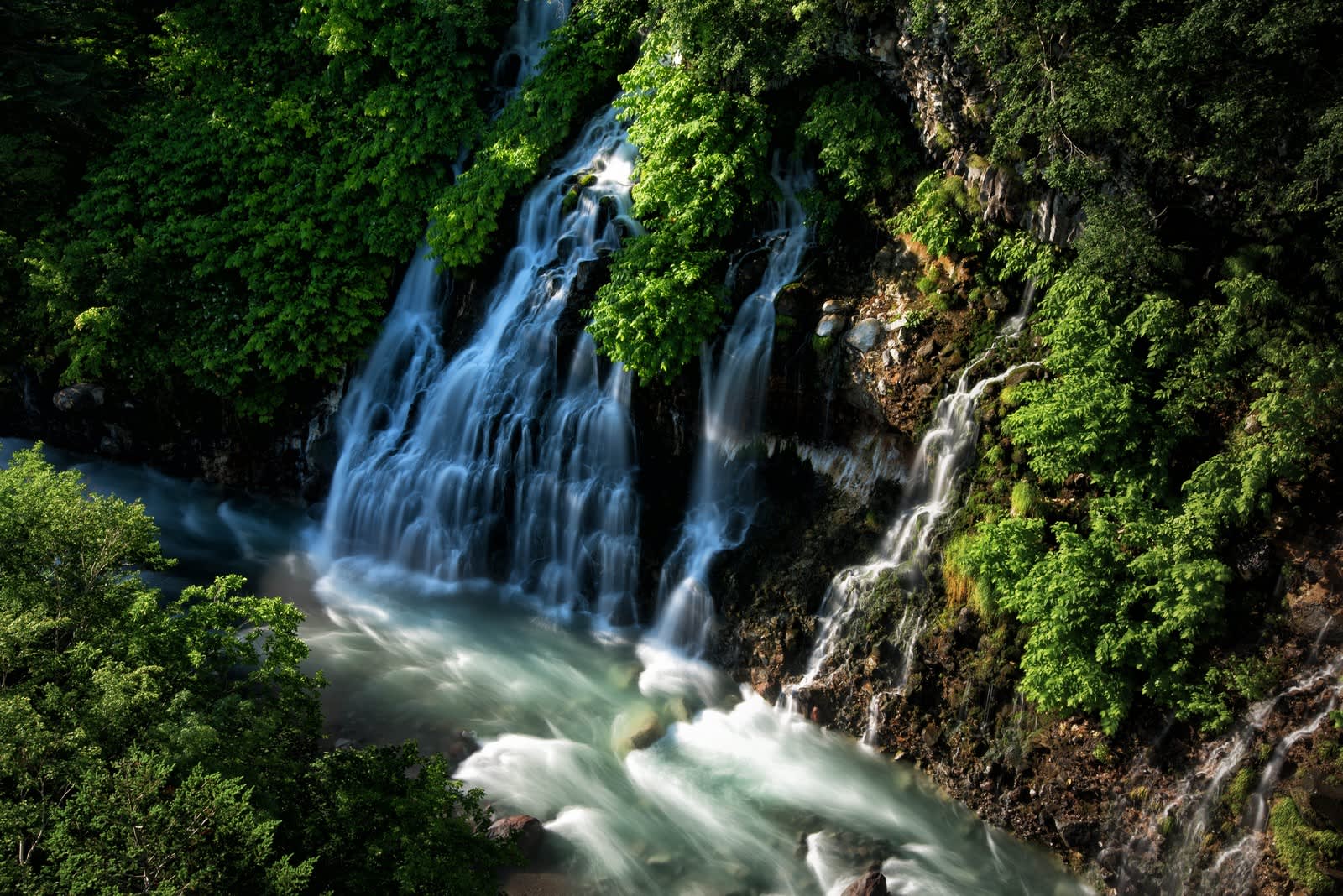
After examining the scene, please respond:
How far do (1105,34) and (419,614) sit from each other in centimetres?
1252

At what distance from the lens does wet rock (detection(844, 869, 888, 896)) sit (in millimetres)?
9828

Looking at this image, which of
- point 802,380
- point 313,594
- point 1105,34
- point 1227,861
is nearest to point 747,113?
point 802,380

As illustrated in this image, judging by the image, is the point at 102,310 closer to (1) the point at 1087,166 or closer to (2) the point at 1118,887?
(1) the point at 1087,166

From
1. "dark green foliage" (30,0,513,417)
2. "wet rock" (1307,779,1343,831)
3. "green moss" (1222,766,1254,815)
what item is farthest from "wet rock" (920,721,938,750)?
"dark green foliage" (30,0,513,417)

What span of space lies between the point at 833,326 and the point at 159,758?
31.3 feet

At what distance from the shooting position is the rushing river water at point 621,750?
10.6 metres

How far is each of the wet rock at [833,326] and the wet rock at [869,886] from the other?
22.6 ft

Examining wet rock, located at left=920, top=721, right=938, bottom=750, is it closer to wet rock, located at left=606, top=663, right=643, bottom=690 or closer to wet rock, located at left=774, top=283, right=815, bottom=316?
wet rock, located at left=606, top=663, right=643, bottom=690

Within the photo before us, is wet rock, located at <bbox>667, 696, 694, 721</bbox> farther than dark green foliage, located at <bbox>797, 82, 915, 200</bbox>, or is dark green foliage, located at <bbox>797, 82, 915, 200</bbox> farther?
dark green foliage, located at <bbox>797, 82, 915, 200</bbox>

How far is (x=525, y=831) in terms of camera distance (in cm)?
1068

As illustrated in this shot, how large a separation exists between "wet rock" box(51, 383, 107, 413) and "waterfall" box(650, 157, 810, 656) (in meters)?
12.7

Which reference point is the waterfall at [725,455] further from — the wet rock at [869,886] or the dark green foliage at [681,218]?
the wet rock at [869,886]

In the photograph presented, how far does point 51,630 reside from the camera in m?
8.78

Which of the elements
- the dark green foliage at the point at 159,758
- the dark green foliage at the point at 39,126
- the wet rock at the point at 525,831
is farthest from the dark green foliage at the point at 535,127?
the wet rock at the point at 525,831
